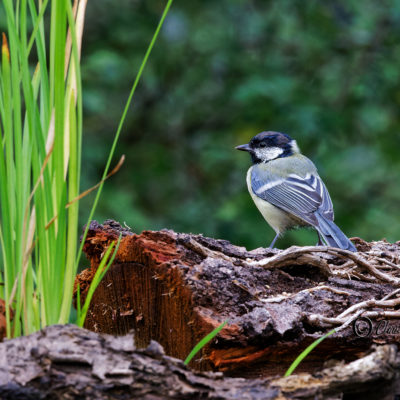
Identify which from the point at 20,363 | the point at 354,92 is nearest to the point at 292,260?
the point at 20,363

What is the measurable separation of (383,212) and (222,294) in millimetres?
4487

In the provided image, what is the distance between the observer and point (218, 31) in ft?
21.2

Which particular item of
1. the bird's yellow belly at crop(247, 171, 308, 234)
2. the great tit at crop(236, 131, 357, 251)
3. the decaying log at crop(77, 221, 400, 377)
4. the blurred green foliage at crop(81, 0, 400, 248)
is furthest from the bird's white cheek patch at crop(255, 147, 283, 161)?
the decaying log at crop(77, 221, 400, 377)

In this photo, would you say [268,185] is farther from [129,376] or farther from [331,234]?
[129,376]

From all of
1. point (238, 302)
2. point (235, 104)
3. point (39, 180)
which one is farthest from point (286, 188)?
point (39, 180)

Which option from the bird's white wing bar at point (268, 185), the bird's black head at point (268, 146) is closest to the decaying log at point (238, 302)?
the bird's white wing bar at point (268, 185)

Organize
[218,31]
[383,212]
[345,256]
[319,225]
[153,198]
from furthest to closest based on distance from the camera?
[153,198], [218,31], [383,212], [319,225], [345,256]

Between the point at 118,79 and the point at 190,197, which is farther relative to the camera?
the point at 190,197

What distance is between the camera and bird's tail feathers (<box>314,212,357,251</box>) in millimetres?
3189

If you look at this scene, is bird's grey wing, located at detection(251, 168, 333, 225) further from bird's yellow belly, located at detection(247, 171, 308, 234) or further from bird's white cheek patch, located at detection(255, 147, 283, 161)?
bird's white cheek patch, located at detection(255, 147, 283, 161)

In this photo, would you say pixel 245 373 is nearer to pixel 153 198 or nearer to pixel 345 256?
pixel 345 256

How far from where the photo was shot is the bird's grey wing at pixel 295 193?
4.21 metres

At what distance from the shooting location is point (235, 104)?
6613mm

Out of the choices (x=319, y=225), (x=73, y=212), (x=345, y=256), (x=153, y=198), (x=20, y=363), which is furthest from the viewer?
(x=153, y=198)
